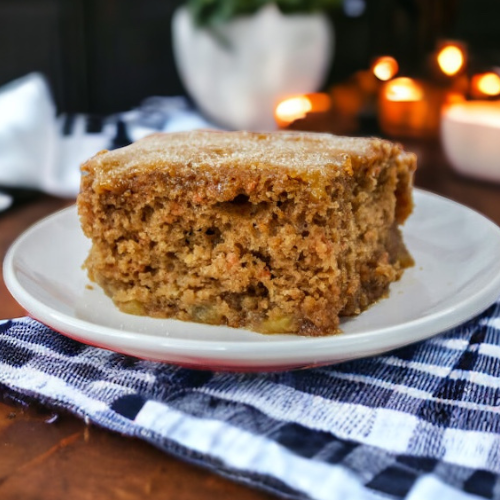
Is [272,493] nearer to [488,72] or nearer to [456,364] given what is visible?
[456,364]

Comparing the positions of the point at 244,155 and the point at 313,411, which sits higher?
the point at 244,155

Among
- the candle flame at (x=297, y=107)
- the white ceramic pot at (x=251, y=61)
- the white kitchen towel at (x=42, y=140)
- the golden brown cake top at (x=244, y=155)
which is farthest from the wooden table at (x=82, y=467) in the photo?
the white ceramic pot at (x=251, y=61)

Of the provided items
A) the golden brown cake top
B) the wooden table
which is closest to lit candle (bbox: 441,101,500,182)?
the golden brown cake top

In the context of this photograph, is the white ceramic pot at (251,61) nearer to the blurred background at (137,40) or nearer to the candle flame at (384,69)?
the candle flame at (384,69)

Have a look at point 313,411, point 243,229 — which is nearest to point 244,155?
point 243,229

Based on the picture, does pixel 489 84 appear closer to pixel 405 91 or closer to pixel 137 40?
pixel 405 91

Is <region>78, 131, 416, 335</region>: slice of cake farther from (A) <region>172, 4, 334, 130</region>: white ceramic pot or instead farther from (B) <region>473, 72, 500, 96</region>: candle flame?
(A) <region>172, 4, 334, 130</region>: white ceramic pot

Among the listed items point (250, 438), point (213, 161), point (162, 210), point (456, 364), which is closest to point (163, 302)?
point (162, 210)
